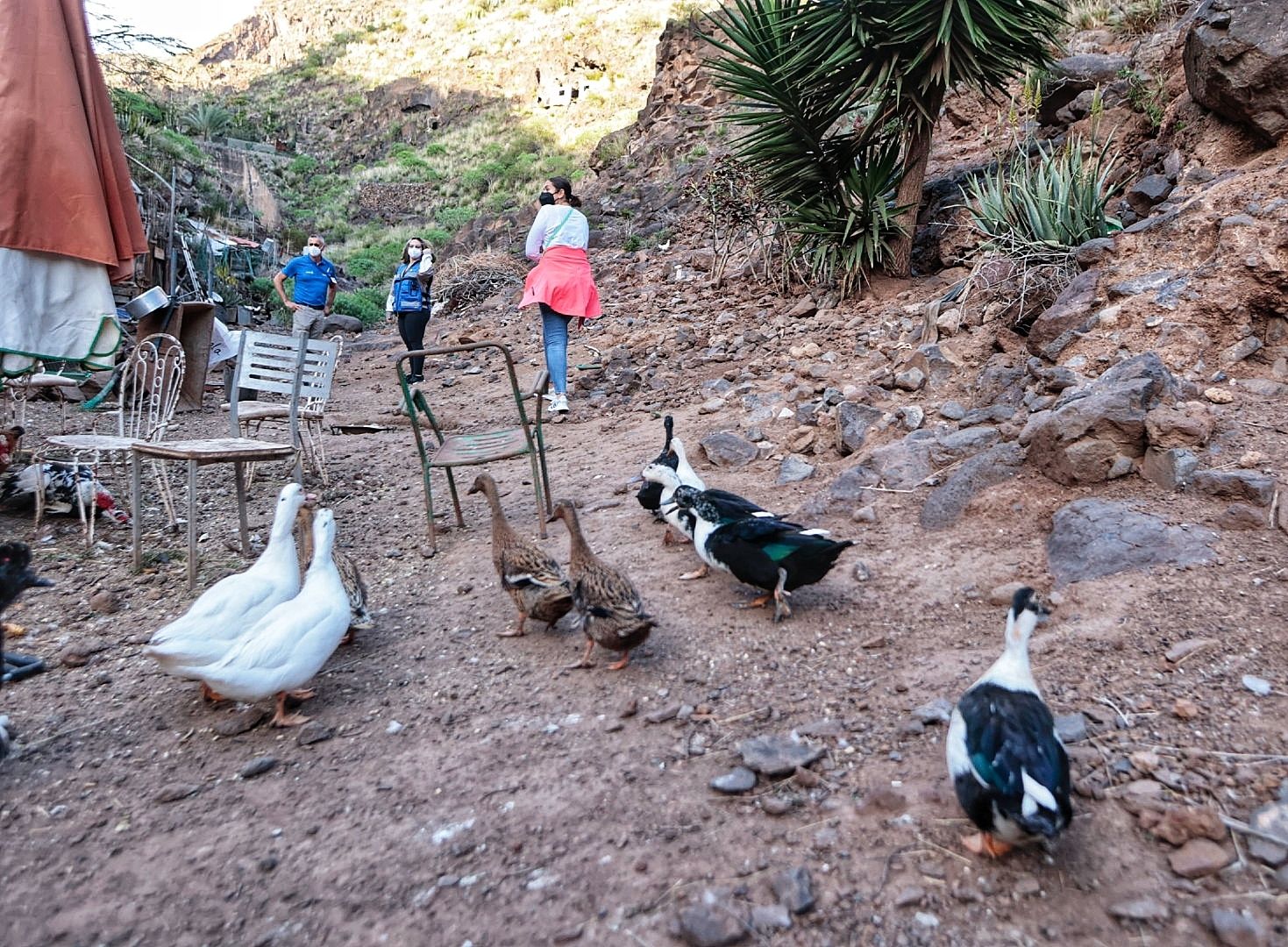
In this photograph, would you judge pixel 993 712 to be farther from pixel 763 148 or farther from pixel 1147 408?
pixel 763 148

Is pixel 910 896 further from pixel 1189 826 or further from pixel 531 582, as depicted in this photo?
pixel 531 582

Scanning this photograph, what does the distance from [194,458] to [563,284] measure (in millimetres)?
3615

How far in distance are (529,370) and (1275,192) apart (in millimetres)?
7846

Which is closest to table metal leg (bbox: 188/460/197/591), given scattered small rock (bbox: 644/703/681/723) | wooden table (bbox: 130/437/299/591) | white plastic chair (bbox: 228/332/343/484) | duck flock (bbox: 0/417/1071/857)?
wooden table (bbox: 130/437/299/591)

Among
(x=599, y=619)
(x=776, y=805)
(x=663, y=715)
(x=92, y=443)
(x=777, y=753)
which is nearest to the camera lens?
(x=776, y=805)

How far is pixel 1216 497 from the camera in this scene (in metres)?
3.61

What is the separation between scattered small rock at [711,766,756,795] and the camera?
8.16 ft

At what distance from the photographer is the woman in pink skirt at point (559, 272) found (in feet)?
23.1

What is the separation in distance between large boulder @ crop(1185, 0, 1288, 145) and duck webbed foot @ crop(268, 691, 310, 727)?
6.78 m

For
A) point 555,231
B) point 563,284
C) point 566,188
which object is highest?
point 566,188

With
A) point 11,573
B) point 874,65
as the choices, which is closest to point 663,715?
point 11,573

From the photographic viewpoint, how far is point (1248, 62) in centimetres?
564

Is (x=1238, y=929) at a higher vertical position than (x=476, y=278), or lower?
lower

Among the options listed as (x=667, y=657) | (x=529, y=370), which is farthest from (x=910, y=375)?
(x=529, y=370)
